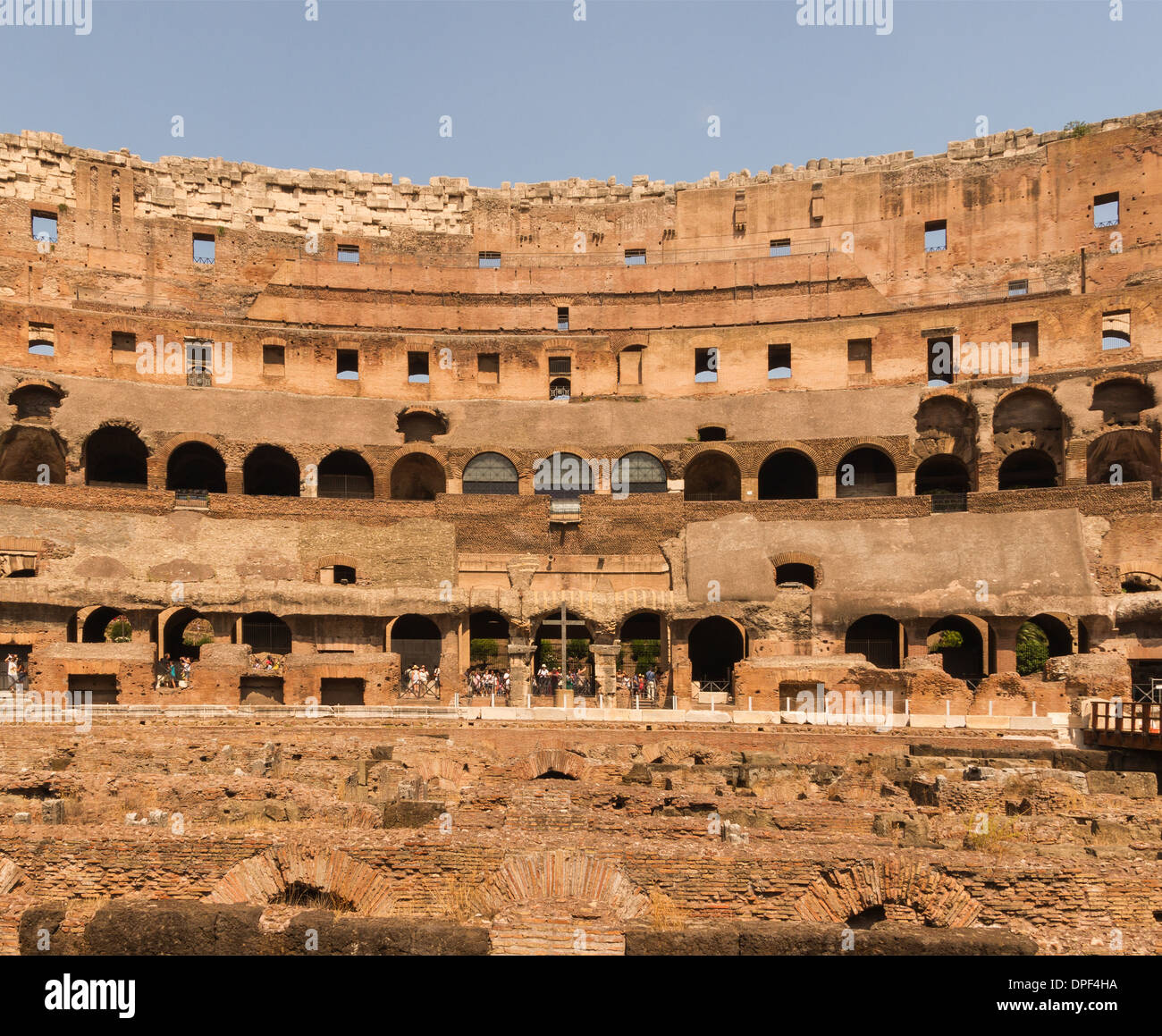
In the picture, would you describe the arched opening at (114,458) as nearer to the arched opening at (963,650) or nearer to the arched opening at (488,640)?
the arched opening at (488,640)

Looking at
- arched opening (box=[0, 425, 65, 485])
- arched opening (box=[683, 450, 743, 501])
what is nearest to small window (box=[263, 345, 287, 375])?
arched opening (box=[0, 425, 65, 485])

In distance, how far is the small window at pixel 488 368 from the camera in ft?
139

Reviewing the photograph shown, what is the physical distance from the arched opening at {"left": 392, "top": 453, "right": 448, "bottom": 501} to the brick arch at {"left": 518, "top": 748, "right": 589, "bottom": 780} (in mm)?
22742

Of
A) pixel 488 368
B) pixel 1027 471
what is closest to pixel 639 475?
pixel 488 368

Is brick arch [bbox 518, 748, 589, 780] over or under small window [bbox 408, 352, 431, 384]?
under

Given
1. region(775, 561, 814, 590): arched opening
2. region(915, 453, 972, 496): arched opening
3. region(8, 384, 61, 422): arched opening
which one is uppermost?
region(8, 384, 61, 422): arched opening

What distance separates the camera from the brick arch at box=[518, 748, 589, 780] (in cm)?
1599

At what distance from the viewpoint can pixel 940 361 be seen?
39.5m

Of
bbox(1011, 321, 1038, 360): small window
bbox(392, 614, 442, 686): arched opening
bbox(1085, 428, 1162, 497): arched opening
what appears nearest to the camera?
bbox(392, 614, 442, 686): arched opening

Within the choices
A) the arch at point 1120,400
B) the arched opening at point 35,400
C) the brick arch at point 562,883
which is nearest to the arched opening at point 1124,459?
the arch at point 1120,400

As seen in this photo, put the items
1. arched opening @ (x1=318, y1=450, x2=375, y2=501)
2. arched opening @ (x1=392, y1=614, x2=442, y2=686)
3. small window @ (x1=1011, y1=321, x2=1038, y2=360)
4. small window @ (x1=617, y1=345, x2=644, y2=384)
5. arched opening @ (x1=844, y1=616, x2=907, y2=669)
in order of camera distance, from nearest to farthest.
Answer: arched opening @ (x1=392, y1=614, x2=442, y2=686) < arched opening @ (x1=844, y1=616, x2=907, y2=669) < small window @ (x1=1011, y1=321, x2=1038, y2=360) < arched opening @ (x1=318, y1=450, x2=375, y2=501) < small window @ (x1=617, y1=345, x2=644, y2=384)

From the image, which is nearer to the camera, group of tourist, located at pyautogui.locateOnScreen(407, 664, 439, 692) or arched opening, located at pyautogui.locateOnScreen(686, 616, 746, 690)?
group of tourist, located at pyautogui.locateOnScreen(407, 664, 439, 692)

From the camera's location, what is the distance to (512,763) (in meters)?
16.9

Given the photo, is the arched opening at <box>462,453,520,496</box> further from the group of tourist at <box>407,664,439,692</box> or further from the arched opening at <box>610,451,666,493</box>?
the group of tourist at <box>407,664,439,692</box>
